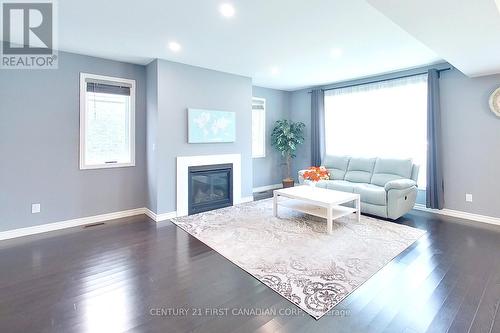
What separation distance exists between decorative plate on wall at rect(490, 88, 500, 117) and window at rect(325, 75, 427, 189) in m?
0.87

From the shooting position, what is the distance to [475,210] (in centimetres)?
408

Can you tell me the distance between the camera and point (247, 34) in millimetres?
3150

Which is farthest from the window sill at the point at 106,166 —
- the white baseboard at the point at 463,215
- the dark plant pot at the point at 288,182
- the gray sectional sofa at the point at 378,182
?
the white baseboard at the point at 463,215

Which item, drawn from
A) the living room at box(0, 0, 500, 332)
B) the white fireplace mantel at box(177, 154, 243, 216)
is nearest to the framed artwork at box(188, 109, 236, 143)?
the living room at box(0, 0, 500, 332)

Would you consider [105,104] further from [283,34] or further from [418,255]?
[418,255]

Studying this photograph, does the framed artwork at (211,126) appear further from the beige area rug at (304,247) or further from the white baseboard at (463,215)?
the white baseboard at (463,215)

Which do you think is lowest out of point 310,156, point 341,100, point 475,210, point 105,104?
point 475,210

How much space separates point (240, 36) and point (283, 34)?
1.75ft

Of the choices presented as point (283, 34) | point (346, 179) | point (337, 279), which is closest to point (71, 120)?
point (283, 34)

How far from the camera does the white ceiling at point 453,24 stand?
1.94m

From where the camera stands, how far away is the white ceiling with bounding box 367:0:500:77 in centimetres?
194

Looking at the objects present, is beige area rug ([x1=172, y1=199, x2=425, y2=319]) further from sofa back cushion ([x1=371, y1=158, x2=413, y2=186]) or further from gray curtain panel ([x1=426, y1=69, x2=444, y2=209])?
gray curtain panel ([x1=426, y1=69, x2=444, y2=209])

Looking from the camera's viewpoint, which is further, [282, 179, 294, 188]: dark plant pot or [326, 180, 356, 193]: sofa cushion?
[282, 179, 294, 188]: dark plant pot

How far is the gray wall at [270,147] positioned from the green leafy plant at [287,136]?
0.18 m
